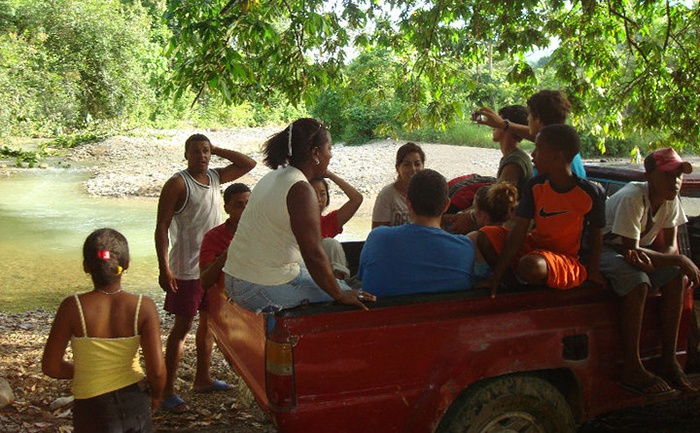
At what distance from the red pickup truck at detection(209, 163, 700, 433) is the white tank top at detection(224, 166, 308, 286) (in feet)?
0.72

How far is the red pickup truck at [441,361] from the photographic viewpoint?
2662 mm

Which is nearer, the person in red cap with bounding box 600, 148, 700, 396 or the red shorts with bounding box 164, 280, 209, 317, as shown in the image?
the person in red cap with bounding box 600, 148, 700, 396

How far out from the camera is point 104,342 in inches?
106

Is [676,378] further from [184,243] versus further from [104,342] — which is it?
[184,243]

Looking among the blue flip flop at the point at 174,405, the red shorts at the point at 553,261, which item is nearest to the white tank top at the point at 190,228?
the blue flip flop at the point at 174,405

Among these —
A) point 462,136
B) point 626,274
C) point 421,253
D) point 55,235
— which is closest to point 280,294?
point 421,253

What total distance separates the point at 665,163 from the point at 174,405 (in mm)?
3276

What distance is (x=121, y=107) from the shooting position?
29.4 meters

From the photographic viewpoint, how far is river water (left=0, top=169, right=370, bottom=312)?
10008mm

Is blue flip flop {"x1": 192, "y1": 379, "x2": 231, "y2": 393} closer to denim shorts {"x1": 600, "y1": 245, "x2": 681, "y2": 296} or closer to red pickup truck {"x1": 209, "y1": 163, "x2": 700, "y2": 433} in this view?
red pickup truck {"x1": 209, "y1": 163, "x2": 700, "y2": 433}

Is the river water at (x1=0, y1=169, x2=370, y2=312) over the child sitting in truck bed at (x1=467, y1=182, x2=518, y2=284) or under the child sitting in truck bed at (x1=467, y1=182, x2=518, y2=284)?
under

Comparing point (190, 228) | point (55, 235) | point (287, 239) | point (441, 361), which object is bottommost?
point (55, 235)

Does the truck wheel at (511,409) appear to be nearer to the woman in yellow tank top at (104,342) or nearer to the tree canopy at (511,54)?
the woman in yellow tank top at (104,342)

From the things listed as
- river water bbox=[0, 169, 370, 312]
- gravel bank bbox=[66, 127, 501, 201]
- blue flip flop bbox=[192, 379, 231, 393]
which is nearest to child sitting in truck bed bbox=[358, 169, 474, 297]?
blue flip flop bbox=[192, 379, 231, 393]
